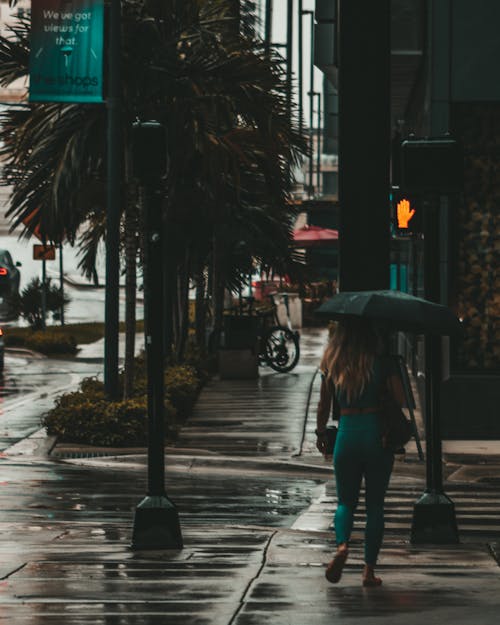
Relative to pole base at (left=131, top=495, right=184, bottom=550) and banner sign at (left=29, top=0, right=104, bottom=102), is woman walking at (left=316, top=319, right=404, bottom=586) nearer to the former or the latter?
pole base at (left=131, top=495, right=184, bottom=550)

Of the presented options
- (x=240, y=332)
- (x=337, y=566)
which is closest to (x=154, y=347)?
(x=337, y=566)

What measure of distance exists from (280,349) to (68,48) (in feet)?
41.4

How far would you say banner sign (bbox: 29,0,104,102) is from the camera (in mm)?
17562

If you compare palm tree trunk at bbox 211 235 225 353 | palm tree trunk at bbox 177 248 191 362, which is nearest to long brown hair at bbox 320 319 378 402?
palm tree trunk at bbox 177 248 191 362

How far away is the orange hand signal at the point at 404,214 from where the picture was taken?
55.3 feet

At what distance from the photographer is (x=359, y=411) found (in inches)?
342

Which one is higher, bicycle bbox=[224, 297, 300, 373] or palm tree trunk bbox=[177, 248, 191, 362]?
palm tree trunk bbox=[177, 248, 191, 362]

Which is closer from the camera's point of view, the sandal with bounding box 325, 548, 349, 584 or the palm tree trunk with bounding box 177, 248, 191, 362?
the sandal with bounding box 325, 548, 349, 584

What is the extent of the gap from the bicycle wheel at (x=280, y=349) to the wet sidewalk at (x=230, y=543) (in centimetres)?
991

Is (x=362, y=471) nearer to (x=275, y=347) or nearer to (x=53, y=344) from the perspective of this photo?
(x=275, y=347)

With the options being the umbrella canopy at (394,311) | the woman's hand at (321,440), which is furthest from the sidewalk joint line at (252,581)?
the umbrella canopy at (394,311)

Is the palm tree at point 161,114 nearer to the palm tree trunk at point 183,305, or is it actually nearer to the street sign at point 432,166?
the palm tree trunk at point 183,305

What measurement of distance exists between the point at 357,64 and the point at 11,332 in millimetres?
29377

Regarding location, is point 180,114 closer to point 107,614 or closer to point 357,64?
point 357,64
